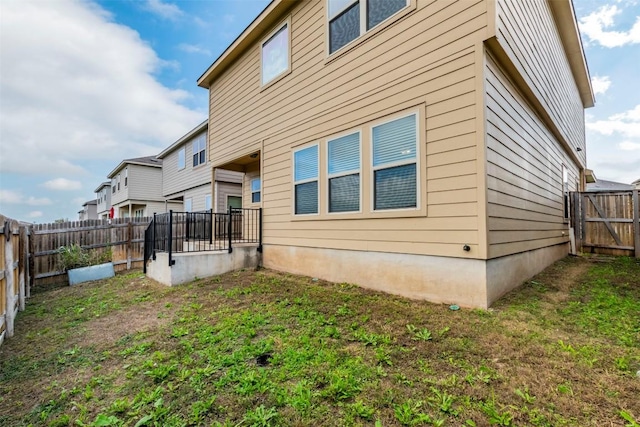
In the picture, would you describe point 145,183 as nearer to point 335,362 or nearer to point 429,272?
point 429,272

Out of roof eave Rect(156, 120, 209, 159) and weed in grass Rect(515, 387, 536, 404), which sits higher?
roof eave Rect(156, 120, 209, 159)

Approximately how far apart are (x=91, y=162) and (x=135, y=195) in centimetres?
946

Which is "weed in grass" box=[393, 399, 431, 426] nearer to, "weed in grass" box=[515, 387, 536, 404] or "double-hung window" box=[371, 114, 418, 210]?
"weed in grass" box=[515, 387, 536, 404]

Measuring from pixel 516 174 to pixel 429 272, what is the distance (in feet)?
7.56

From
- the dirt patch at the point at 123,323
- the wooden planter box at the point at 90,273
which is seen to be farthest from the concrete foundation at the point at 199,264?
the wooden planter box at the point at 90,273

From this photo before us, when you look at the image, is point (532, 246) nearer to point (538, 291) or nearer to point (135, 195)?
point (538, 291)

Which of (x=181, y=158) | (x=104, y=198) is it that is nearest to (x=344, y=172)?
(x=181, y=158)

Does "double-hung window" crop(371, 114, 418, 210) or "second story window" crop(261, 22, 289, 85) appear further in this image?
"second story window" crop(261, 22, 289, 85)

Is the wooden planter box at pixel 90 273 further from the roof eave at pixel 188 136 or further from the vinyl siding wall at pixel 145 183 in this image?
the vinyl siding wall at pixel 145 183

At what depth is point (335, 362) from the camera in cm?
254

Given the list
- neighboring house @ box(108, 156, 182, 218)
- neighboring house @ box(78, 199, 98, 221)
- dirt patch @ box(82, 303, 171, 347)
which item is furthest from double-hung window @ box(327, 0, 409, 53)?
neighboring house @ box(78, 199, 98, 221)

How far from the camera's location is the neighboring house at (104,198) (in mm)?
27391

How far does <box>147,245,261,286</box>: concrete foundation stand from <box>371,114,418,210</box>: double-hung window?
3.64m

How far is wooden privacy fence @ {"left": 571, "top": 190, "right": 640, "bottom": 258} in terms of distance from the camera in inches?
285
